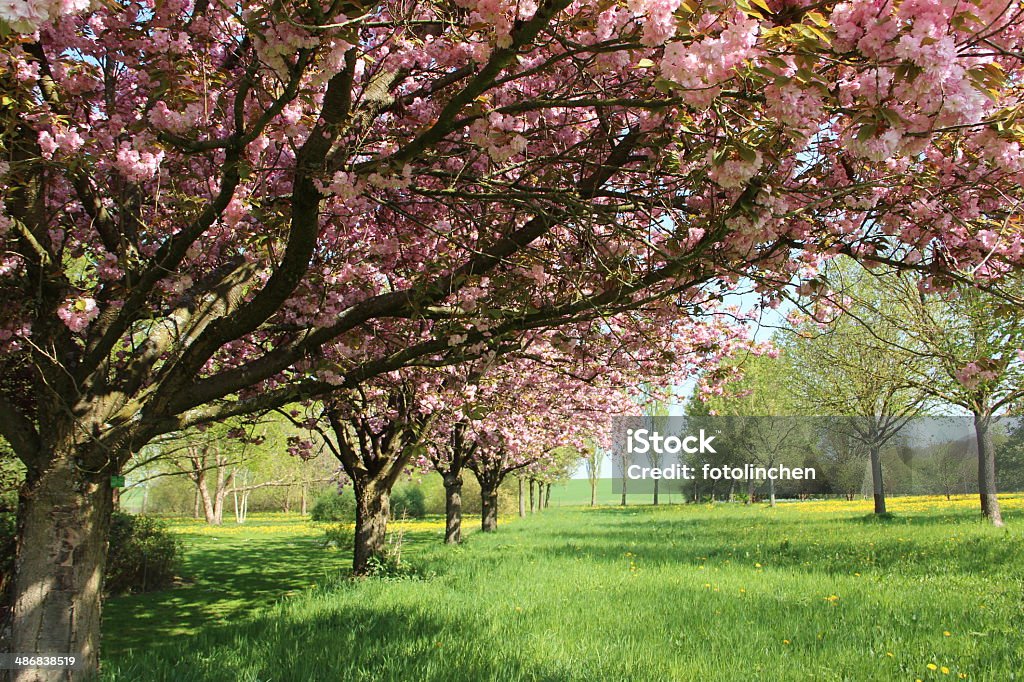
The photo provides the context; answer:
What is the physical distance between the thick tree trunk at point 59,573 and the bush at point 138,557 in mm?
8807

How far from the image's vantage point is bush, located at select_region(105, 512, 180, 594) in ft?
39.8

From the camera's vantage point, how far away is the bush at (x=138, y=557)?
39.8ft

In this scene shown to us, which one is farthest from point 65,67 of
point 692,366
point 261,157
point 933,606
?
point 933,606

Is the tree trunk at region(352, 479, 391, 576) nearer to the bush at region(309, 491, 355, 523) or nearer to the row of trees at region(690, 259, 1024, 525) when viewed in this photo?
the row of trees at region(690, 259, 1024, 525)

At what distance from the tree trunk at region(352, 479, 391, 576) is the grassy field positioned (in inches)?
36.6

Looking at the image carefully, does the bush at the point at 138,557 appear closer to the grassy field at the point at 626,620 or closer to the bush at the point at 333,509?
the grassy field at the point at 626,620

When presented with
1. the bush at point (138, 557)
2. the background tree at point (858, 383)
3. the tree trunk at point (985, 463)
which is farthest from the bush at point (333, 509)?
the tree trunk at point (985, 463)

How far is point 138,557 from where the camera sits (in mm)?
12516

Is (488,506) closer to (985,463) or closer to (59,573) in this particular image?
(985,463)

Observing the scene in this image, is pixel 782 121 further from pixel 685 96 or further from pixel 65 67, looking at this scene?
pixel 65 67

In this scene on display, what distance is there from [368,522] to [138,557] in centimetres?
557

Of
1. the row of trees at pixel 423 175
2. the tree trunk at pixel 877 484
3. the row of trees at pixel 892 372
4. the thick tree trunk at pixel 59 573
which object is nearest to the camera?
the row of trees at pixel 423 175

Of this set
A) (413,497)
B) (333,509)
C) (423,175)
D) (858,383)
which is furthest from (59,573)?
(413,497)

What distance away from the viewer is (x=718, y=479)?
4962cm
